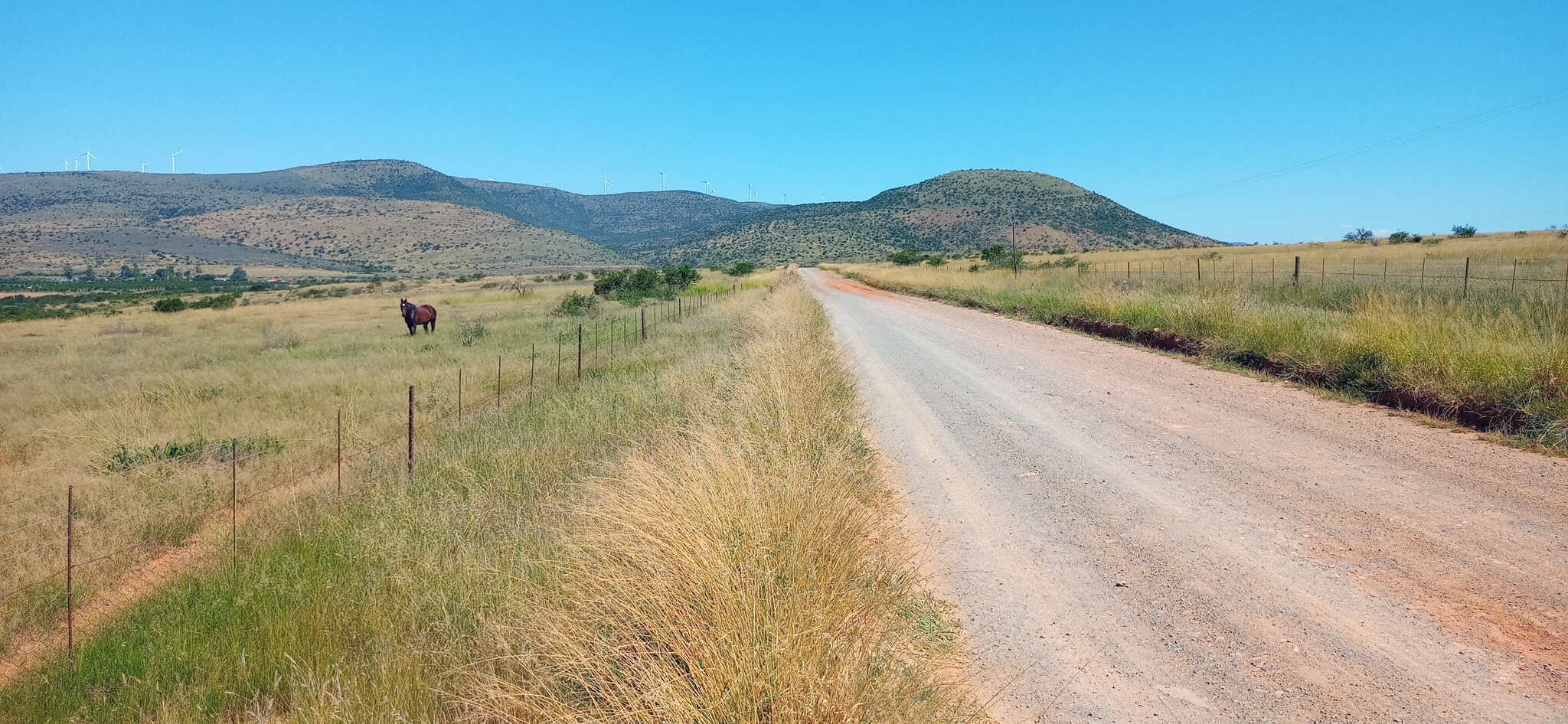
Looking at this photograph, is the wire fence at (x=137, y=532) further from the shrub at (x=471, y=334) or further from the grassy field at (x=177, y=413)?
the shrub at (x=471, y=334)

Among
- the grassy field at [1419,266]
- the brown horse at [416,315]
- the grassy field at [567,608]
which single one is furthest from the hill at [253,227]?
the grassy field at [567,608]

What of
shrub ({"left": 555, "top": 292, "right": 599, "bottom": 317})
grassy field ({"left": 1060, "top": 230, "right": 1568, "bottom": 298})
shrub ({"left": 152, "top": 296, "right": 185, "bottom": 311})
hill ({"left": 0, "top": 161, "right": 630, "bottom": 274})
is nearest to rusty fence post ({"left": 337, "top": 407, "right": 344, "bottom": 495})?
grassy field ({"left": 1060, "top": 230, "right": 1568, "bottom": 298})

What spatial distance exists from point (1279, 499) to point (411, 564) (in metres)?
6.30

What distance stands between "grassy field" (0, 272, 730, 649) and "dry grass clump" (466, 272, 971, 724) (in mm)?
4437

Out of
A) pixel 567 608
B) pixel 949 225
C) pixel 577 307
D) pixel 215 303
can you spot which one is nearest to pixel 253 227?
pixel 215 303

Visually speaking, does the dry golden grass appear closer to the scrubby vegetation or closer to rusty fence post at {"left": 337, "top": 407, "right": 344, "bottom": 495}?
rusty fence post at {"left": 337, "top": 407, "right": 344, "bottom": 495}

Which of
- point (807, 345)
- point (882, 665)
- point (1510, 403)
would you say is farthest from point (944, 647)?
point (807, 345)

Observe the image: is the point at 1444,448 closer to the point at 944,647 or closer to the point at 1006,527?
the point at 1006,527

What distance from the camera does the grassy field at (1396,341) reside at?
7105mm

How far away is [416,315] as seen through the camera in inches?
984

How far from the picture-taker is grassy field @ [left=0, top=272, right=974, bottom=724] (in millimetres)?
2873

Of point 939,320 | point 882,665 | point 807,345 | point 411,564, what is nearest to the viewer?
point 882,665

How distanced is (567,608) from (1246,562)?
4.01 metres

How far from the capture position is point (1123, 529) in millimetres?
5121
